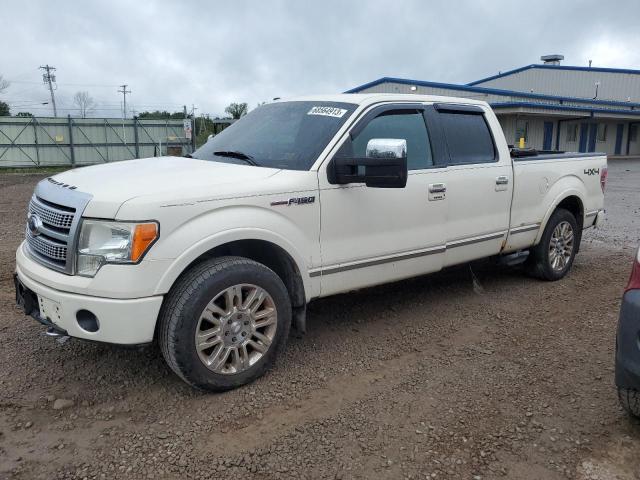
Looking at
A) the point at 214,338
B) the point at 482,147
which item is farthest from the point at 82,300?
the point at 482,147

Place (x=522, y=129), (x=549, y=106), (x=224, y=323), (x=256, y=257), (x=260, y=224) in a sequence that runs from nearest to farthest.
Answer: (x=224, y=323) → (x=260, y=224) → (x=256, y=257) → (x=549, y=106) → (x=522, y=129)

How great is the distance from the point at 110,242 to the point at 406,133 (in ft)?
8.32

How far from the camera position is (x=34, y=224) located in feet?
11.8

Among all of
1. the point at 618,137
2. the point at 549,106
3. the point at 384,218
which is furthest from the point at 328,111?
the point at 618,137

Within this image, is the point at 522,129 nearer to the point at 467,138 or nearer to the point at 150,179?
the point at 467,138

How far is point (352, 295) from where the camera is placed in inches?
221

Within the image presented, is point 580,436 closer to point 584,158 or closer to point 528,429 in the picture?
point 528,429

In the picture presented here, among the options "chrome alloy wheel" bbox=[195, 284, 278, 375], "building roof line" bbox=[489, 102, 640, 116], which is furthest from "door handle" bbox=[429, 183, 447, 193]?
"building roof line" bbox=[489, 102, 640, 116]

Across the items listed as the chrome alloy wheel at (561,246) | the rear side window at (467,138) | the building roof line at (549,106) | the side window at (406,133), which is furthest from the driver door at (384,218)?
the building roof line at (549,106)

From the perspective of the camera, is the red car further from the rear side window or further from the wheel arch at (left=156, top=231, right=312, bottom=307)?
the rear side window

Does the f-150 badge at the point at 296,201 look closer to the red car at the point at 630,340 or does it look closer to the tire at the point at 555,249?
the red car at the point at 630,340

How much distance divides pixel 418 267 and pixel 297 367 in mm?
1358

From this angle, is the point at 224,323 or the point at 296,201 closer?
the point at 224,323

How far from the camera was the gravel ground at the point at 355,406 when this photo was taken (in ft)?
9.52
